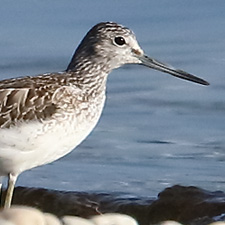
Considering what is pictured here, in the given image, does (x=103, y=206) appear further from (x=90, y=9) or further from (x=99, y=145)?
(x=90, y=9)

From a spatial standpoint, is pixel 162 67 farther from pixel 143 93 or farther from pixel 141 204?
pixel 143 93

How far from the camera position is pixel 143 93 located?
15328mm

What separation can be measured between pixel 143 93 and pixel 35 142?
5088 millimetres

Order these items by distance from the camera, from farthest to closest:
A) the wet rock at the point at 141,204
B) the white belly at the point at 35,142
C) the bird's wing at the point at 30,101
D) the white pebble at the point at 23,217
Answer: the wet rock at the point at 141,204
the bird's wing at the point at 30,101
the white belly at the point at 35,142
the white pebble at the point at 23,217

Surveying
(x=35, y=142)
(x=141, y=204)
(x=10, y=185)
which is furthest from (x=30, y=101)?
(x=141, y=204)

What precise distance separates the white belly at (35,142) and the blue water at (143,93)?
2562mm

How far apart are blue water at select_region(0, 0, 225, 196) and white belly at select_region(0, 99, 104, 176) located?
2562mm

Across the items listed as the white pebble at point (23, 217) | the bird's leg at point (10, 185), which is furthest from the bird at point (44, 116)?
the white pebble at point (23, 217)

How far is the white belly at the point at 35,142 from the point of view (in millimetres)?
10375

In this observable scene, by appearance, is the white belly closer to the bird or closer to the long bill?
the bird

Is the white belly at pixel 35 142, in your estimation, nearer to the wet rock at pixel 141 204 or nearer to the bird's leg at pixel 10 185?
the bird's leg at pixel 10 185

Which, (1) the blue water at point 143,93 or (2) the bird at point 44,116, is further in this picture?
(1) the blue water at point 143,93

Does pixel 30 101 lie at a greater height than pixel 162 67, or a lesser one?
lesser

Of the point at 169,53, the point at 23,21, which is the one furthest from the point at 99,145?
the point at 23,21
